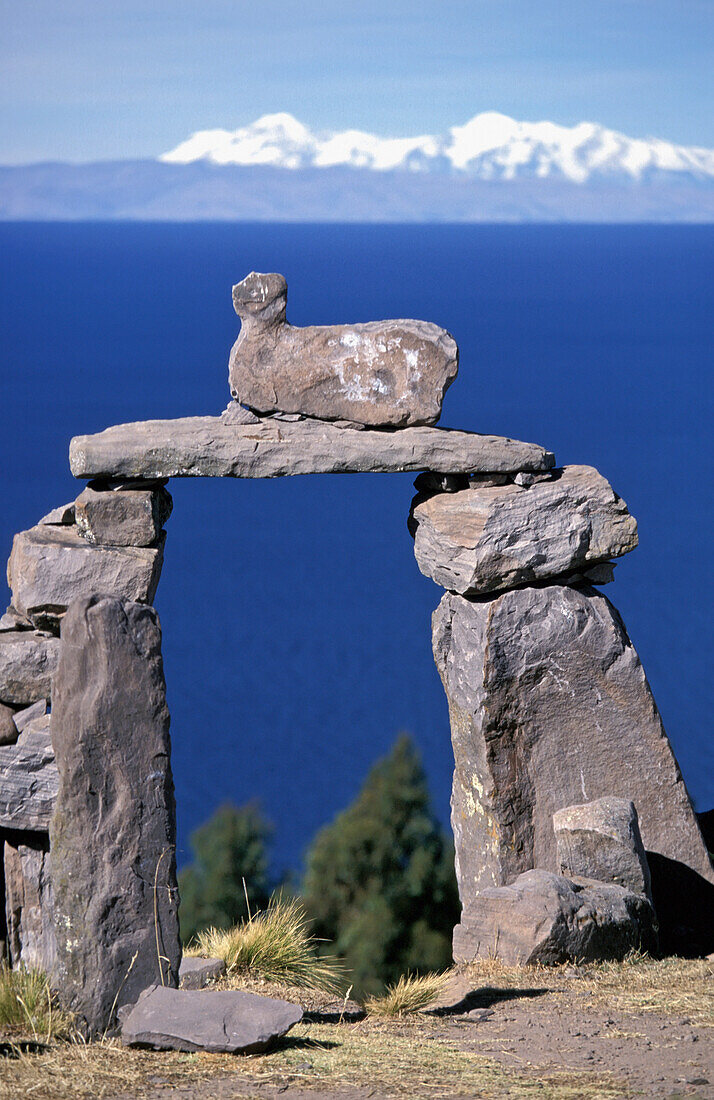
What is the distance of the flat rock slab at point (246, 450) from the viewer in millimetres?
8227

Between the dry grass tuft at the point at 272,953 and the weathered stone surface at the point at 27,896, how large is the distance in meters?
1.11

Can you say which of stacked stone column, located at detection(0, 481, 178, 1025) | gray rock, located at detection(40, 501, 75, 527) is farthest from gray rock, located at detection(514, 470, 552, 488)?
gray rock, located at detection(40, 501, 75, 527)

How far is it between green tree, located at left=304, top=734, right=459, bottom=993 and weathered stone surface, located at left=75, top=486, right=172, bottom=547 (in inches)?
260

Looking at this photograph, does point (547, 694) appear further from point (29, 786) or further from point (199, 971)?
point (29, 786)

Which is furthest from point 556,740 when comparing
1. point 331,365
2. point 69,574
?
point 69,574

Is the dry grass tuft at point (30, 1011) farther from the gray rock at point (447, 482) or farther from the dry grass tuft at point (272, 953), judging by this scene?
the gray rock at point (447, 482)

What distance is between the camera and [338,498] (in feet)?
208

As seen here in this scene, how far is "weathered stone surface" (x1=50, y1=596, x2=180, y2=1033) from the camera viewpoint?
5.86 m

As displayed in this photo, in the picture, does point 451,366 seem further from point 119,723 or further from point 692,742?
point 692,742

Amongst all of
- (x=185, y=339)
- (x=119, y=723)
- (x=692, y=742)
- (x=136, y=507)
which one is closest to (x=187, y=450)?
(x=136, y=507)

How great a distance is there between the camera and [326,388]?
28.0 ft

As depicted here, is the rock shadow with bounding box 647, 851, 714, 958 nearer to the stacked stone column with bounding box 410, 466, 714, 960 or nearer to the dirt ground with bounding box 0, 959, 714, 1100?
the stacked stone column with bounding box 410, 466, 714, 960

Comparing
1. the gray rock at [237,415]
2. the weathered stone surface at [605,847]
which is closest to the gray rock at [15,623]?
the gray rock at [237,415]

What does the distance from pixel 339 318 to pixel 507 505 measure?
2481 inches
